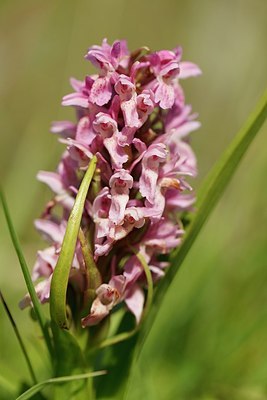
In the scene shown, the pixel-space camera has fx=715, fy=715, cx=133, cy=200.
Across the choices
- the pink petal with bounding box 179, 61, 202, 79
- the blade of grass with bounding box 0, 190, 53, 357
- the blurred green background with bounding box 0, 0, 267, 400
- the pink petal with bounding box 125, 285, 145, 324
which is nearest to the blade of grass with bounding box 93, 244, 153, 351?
the pink petal with bounding box 125, 285, 145, 324

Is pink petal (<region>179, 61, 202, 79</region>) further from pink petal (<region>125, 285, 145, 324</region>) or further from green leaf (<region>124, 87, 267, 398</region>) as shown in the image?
pink petal (<region>125, 285, 145, 324</region>)

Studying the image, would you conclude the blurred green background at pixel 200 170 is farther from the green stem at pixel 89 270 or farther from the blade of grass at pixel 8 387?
the green stem at pixel 89 270

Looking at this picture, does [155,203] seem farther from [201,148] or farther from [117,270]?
[201,148]

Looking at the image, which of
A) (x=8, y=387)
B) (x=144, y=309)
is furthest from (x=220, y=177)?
(x=8, y=387)

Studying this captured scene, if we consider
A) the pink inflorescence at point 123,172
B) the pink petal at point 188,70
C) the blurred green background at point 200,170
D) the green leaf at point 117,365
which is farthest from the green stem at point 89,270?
the pink petal at point 188,70

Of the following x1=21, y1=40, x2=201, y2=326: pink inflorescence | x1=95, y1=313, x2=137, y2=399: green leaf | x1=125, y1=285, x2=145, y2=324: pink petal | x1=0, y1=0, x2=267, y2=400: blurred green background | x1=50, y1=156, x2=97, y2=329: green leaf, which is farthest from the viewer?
x1=0, y1=0, x2=267, y2=400: blurred green background

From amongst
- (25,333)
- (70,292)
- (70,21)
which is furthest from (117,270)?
(70,21)
